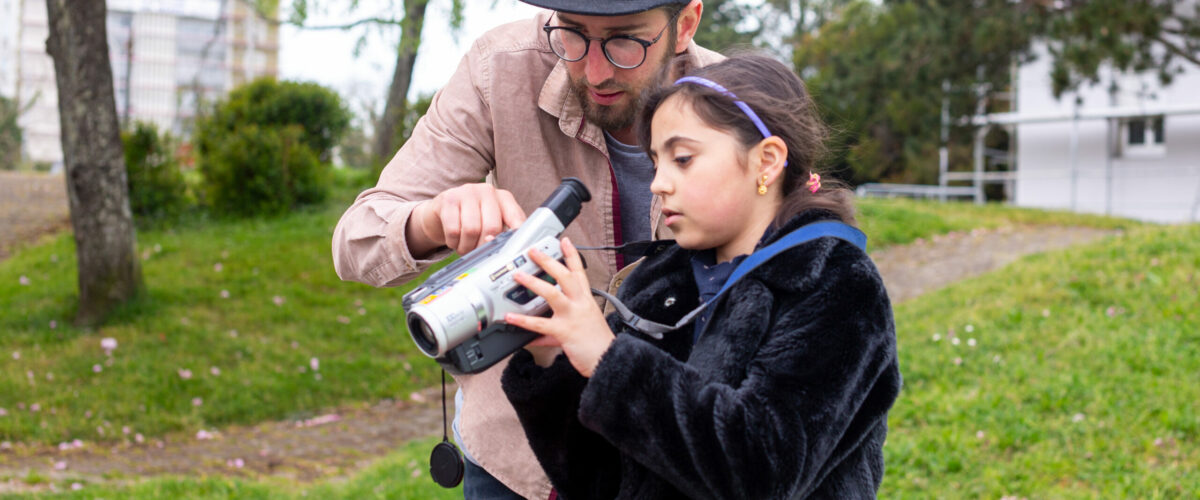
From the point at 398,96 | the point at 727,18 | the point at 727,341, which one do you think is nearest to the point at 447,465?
the point at 727,341

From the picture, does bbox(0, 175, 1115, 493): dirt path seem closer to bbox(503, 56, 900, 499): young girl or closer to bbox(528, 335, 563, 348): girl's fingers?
bbox(503, 56, 900, 499): young girl

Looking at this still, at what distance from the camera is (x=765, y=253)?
1796 millimetres

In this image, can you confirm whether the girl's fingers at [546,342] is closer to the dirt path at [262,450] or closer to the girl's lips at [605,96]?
the girl's lips at [605,96]

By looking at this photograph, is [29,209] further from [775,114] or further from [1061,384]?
[775,114]

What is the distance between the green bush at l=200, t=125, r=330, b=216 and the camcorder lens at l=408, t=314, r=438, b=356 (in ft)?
36.2

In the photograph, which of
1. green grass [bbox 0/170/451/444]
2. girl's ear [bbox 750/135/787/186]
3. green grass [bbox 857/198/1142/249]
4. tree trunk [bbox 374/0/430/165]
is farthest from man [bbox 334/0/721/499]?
green grass [bbox 857/198/1142/249]

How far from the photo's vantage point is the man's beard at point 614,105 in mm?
2291

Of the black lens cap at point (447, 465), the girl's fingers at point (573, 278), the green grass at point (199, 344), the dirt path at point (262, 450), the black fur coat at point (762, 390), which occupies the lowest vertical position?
the dirt path at point (262, 450)

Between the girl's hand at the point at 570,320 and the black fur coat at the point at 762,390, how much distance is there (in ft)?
0.13

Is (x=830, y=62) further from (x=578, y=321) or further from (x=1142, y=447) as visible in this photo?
(x=578, y=321)

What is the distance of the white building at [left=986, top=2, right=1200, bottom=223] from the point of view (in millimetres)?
18531

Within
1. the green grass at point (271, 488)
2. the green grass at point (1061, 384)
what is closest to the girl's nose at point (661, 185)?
the green grass at point (1061, 384)

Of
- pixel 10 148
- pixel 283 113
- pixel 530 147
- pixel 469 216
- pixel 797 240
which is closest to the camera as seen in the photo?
pixel 797 240

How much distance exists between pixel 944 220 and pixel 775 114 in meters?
12.3
